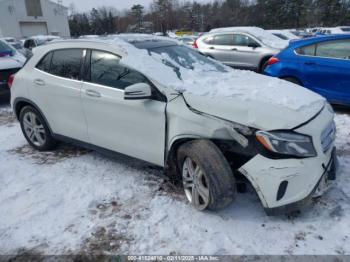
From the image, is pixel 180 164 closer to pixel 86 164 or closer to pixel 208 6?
pixel 86 164

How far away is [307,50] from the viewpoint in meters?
5.66

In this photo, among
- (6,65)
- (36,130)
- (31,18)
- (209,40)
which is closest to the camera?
(36,130)

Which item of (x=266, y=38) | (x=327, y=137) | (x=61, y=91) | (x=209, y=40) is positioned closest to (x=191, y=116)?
(x=327, y=137)

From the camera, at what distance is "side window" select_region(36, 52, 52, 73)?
4.03 metres

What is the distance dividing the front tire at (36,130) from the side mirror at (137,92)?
1.98m

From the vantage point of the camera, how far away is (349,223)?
8.46ft

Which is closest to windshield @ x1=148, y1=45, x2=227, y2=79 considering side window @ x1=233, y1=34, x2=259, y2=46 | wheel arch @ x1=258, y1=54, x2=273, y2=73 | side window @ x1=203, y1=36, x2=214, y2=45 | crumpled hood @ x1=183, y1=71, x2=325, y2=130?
crumpled hood @ x1=183, y1=71, x2=325, y2=130

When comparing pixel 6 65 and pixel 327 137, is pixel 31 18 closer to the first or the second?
pixel 6 65

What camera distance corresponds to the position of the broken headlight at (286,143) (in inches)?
93.2

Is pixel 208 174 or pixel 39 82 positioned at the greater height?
pixel 39 82

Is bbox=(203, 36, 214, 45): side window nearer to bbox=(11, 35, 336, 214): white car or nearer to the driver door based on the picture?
bbox=(11, 35, 336, 214): white car

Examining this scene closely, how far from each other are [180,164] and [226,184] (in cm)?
57

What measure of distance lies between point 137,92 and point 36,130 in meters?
2.38

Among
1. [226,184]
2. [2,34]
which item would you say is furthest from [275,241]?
[2,34]
